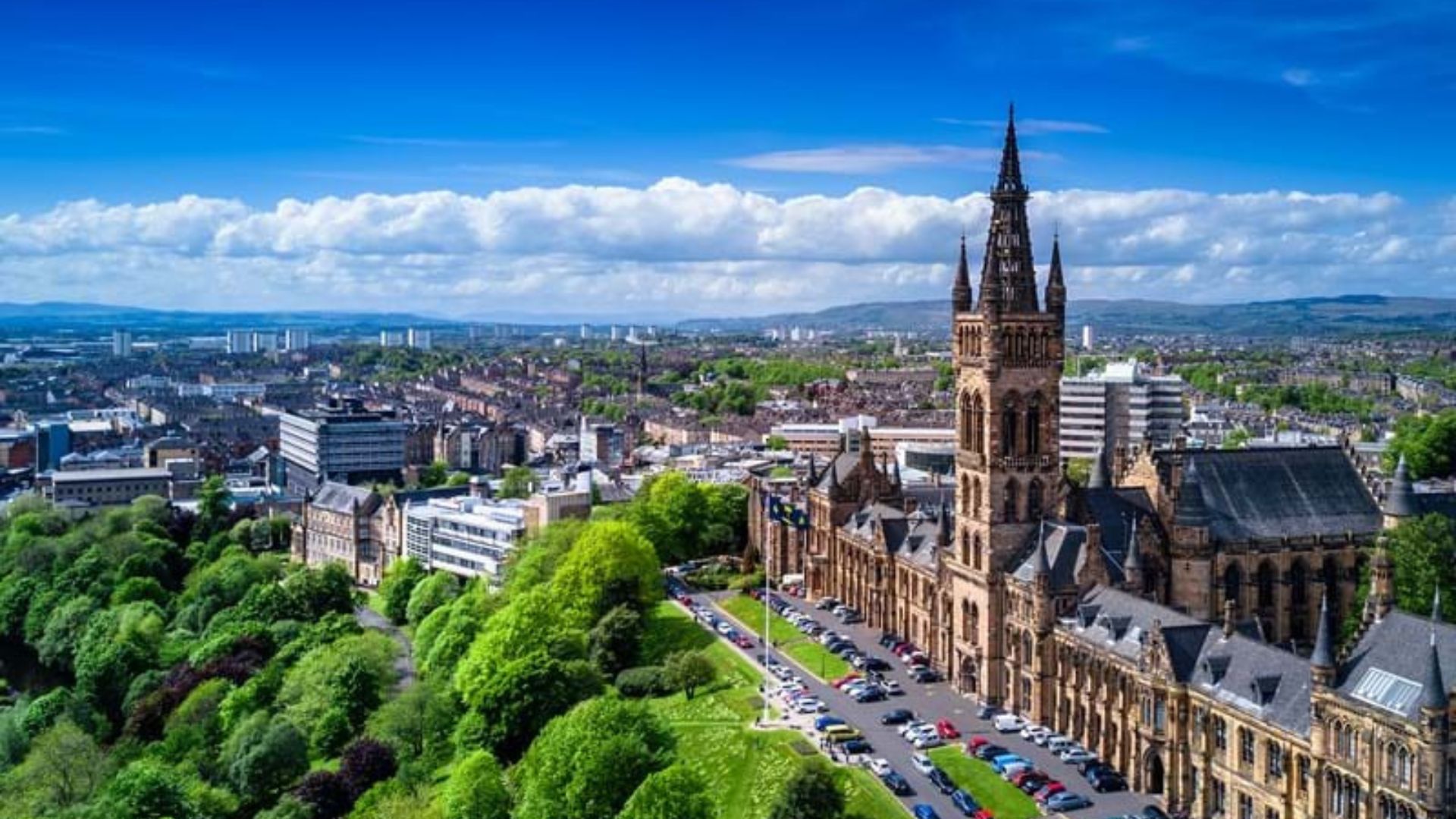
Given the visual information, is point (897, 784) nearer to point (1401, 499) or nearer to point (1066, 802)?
point (1066, 802)

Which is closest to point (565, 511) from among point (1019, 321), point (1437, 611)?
point (1019, 321)

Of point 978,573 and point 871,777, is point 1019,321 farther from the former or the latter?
point 871,777

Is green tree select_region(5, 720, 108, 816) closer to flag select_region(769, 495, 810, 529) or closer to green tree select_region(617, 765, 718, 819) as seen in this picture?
green tree select_region(617, 765, 718, 819)

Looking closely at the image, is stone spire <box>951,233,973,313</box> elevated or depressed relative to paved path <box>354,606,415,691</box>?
elevated

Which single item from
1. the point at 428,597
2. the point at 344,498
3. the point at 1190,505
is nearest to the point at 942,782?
the point at 1190,505

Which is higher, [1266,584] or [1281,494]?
[1281,494]

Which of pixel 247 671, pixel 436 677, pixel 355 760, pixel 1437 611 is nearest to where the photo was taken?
pixel 1437 611

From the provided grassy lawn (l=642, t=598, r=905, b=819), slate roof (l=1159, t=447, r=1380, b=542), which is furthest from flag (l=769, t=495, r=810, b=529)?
slate roof (l=1159, t=447, r=1380, b=542)
